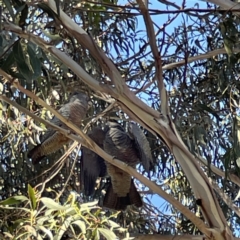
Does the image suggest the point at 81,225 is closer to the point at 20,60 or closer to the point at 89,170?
the point at 20,60

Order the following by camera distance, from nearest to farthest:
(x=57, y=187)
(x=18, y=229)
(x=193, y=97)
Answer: (x=18, y=229) → (x=193, y=97) → (x=57, y=187)

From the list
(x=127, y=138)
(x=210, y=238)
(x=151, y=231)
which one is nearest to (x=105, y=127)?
(x=127, y=138)

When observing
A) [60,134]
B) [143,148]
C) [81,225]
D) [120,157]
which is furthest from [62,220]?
→ [120,157]

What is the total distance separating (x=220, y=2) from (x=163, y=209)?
163 cm

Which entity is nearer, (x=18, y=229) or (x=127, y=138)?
(x=18, y=229)

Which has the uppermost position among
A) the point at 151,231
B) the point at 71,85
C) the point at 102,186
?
the point at 71,85

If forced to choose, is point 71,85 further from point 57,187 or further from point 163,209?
point 163,209

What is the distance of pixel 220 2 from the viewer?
2.25 m

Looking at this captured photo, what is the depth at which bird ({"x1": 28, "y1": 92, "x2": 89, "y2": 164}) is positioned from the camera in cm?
240

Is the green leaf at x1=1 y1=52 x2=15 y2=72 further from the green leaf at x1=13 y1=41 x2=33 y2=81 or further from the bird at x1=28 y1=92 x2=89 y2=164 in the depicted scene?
the bird at x1=28 y1=92 x2=89 y2=164

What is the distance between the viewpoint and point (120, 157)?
2.79 metres

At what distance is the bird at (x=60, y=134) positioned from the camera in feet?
7.88

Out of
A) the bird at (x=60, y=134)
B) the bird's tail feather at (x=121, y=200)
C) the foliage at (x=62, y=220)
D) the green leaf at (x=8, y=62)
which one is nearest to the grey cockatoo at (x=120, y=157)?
the bird's tail feather at (x=121, y=200)

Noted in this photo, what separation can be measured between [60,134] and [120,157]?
48 centimetres
